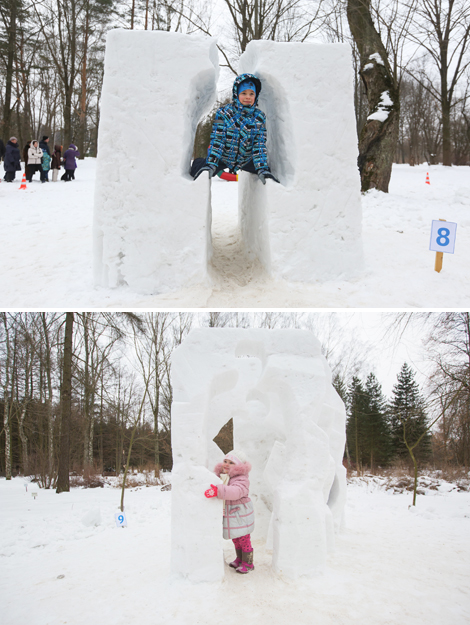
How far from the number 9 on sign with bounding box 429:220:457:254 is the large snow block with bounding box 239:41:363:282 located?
3.10 feet

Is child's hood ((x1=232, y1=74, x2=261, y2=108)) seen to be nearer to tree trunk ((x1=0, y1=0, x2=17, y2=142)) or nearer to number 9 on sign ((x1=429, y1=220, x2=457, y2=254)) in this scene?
number 9 on sign ((x1=429, y1=220, x2=457, y2=254))

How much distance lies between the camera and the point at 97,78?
25031 millimetres

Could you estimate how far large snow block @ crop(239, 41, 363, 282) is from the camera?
5582mm

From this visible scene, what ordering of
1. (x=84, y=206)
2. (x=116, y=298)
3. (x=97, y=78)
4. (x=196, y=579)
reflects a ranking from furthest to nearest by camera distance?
(x=97, y=78), (x=84, y=206), (x=116, y=298), (x=196, y=579)

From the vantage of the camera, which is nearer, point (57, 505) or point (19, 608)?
point (19, 608)

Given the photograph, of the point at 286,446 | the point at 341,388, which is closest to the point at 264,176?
the point at 286,446

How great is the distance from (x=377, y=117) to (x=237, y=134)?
6.10m

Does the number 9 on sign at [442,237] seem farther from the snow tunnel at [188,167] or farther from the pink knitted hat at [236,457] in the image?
the pink knitted hat at [236,457]

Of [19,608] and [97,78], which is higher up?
[97,78]

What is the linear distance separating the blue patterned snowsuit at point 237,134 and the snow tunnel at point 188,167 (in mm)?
310

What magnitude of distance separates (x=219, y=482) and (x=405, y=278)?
3.48 m

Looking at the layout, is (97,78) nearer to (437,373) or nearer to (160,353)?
(160,353)

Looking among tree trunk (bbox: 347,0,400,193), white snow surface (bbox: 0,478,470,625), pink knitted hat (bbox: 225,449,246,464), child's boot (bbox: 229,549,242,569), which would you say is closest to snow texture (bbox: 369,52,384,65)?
tree trunk (bbox: 347,0,400,193)

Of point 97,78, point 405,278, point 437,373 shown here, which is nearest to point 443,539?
point 405,278
